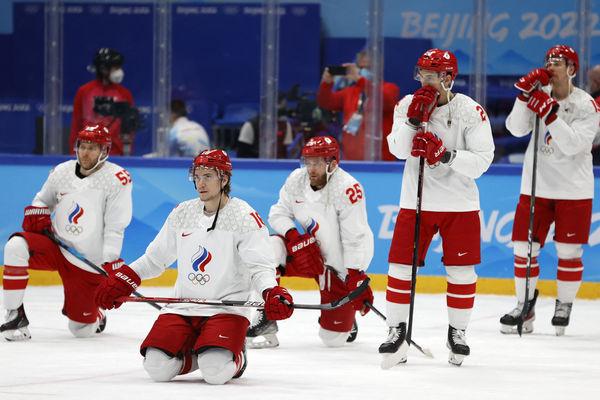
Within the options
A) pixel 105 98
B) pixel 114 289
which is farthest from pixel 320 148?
pixel 105 98

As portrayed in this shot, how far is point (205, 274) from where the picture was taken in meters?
4.82

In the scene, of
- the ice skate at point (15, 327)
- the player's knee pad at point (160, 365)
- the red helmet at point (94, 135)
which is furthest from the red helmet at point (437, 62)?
the ice skate at point (15, 327)

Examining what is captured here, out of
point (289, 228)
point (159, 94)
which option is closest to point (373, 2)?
point (159, 94)

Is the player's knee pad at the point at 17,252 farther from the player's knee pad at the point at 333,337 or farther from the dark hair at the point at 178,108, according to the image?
the dark hair at the point at 178,108

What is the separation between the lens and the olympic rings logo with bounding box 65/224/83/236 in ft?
20.2

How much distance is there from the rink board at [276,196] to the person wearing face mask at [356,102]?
14.4 inches

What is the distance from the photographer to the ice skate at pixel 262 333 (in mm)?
5789

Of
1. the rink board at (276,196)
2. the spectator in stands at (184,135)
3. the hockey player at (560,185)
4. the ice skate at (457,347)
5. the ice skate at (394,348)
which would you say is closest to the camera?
the ice skate at (394,348)

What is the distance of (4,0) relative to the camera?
28.9ft

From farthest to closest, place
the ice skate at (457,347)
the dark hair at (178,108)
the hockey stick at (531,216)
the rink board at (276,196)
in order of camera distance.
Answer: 1. the dark hair at (178,108)
2. the rink board at (276,196)
3. the hockey stick at (531,216)
4. the ice skate at (457,347)

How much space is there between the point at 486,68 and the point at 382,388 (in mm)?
4221

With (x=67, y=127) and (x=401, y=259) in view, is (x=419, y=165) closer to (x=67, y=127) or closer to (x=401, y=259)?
(x=401, y=259)

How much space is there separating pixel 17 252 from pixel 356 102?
313cm

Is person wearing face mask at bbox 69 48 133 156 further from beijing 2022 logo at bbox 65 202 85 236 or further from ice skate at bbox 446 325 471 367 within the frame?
ice skate at bbox 446 325 471 367
